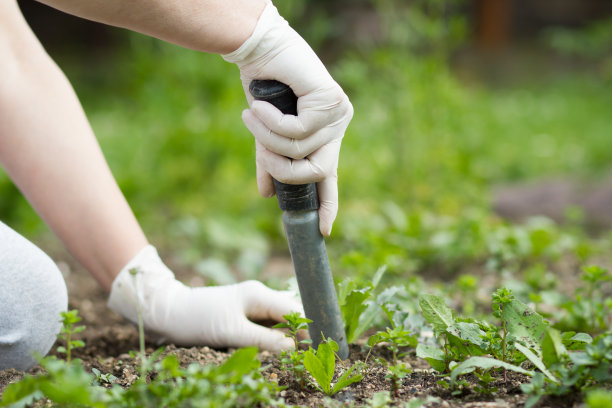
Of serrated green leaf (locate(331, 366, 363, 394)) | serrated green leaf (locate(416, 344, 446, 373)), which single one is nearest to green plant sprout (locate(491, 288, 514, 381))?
serrated green leaf (locate(416, 344, 446, 373))

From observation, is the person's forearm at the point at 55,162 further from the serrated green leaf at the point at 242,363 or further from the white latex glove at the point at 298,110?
the serrated green leaf at the point at 242,363

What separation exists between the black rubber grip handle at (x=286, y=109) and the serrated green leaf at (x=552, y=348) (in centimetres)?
49

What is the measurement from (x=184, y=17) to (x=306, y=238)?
469 mm

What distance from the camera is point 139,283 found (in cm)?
152

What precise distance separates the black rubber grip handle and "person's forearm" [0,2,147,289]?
1.69ft

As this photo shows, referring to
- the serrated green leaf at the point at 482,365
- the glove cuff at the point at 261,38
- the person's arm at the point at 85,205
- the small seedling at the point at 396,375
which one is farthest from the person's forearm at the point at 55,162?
the serrated green leaf at the point at 482,365

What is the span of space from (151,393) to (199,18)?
639 mm

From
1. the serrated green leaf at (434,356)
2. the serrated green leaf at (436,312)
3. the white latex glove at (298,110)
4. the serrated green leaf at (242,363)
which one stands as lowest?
the serrated green leaf at (434,356)

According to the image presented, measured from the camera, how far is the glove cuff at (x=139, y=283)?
1505mm

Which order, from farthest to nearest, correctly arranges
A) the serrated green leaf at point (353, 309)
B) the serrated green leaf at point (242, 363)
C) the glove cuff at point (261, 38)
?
the serrated green leaf at point (353, 309), the glove cuff at point (261, 38), the serrated green leaf at point (242, 363)

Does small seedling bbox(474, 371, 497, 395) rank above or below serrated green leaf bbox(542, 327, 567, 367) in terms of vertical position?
below

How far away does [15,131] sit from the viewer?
148 cm

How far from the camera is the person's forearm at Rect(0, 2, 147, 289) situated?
58.4 inches

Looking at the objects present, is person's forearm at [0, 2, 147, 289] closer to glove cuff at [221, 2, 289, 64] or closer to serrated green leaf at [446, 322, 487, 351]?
glove cuff at [221, 2, 289, 64]
